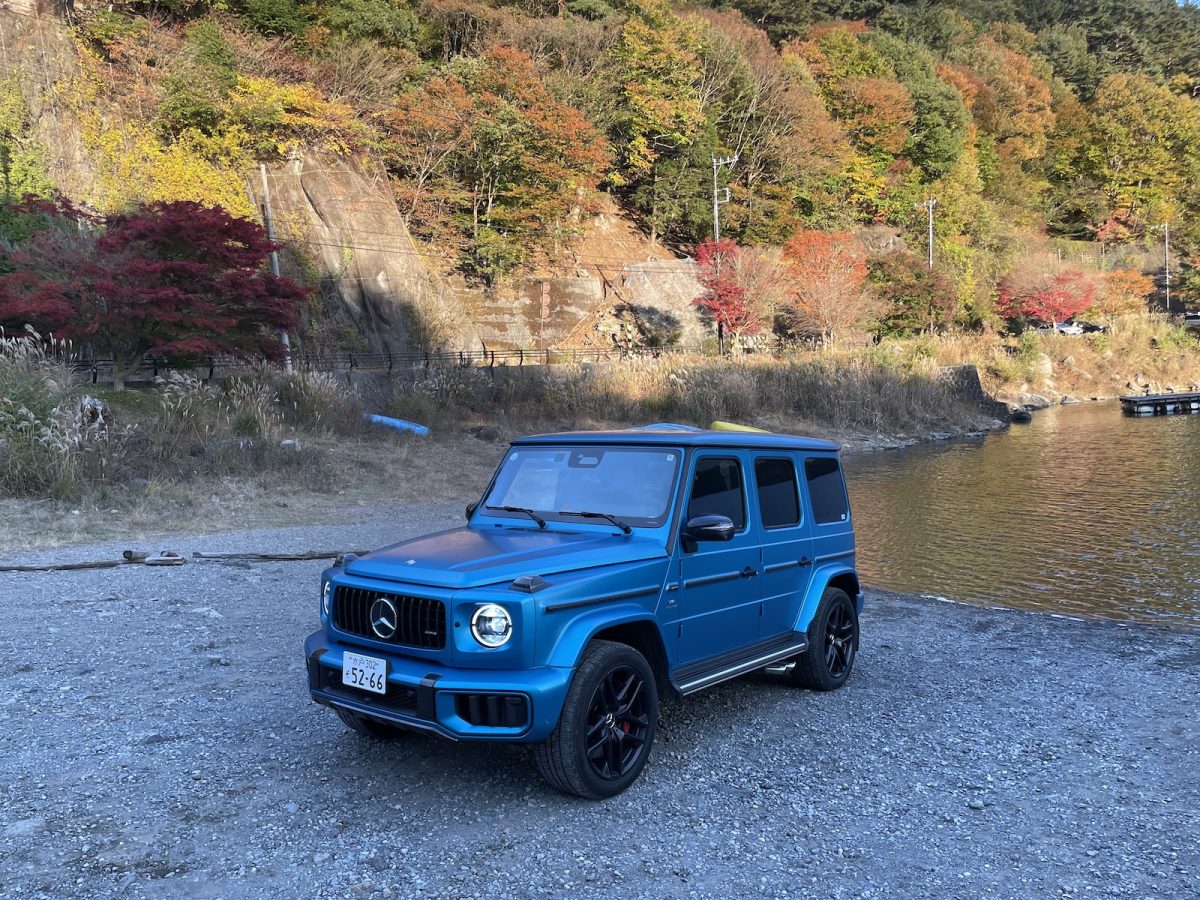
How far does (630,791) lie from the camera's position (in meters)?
4.61

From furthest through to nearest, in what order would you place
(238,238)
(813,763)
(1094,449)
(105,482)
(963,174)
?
1. (963,174)
2. (1094,449)
3. (238,238)
4. (105,482)
5. (813,763)

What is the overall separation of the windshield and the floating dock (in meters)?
44.2

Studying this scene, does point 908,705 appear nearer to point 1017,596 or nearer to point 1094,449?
point 1017,596

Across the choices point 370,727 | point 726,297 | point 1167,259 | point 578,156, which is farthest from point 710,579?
point 1167,259

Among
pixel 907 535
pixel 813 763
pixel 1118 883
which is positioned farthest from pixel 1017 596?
pixel 1118 883

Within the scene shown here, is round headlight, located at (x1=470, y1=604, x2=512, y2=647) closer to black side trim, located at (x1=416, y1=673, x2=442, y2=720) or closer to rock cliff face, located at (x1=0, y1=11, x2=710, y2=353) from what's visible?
black side trim, located at (x1=416, y1=673, x2=442, y2=720)

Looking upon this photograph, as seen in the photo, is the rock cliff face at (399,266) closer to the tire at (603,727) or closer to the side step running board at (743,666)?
the side step running board at (743,666)

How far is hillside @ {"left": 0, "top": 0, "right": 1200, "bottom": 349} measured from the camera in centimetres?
3180

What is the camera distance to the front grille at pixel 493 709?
4.00m

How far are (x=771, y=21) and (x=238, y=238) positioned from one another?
64466mm

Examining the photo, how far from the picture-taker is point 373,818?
4.27 m

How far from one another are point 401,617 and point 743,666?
228 centimetres

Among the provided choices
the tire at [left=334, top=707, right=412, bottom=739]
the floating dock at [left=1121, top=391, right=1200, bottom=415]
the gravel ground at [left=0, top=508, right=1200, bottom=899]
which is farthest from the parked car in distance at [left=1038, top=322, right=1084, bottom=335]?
the tire at [left=334, top=707, right=412, bottom=739]

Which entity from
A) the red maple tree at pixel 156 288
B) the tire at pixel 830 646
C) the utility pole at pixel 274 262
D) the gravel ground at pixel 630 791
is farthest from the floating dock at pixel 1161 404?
the tire at pixel 830 646
